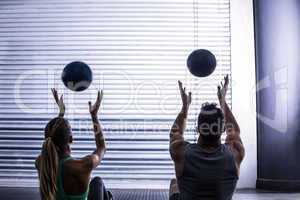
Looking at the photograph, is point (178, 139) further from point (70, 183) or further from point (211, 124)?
point (70, 183)

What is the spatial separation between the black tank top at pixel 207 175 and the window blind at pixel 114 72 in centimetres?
246

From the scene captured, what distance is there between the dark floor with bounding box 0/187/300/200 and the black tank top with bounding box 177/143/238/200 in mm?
2027

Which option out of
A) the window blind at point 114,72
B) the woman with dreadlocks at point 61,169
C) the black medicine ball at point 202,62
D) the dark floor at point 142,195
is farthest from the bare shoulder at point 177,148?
the window blind at point 114,72

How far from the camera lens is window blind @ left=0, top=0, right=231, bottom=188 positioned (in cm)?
398

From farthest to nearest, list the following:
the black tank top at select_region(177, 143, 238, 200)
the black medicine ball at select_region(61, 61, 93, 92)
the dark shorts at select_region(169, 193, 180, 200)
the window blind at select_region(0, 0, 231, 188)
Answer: the window blind at select_region(0, 0, 231, 188)
the black medicine ball at select_region(61, 61, 93, 92)
the dark shorts at select_region(169, 193, 180, 200)
the black tank top at select_region(177, 143, 238, 200)

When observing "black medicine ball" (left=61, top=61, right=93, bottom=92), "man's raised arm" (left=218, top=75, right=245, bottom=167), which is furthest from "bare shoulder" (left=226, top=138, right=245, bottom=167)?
"black medicine ball" (left=61, top=61, right=93, bottom=92)

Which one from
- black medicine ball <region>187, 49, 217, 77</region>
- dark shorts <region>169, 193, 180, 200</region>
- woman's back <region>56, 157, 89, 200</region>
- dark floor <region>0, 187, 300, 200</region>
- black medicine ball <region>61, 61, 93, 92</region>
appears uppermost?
black medicine ball <region>187, 49, 217, 77</region>

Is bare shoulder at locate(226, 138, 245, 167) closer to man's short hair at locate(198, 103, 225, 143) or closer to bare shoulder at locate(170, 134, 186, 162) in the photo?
man's short hair at locate(198, 103, 225, 143)

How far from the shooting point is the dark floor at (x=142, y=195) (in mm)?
3434

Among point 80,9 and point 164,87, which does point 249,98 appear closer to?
point 164,87

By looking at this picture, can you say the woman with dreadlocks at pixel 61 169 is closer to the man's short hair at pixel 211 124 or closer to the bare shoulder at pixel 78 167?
the bare shoulder at pixel 78 167

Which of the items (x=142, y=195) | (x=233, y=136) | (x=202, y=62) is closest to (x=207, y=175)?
(x=233, y=136)

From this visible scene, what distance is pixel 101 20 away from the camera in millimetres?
4035

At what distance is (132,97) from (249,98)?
4.05 ft
